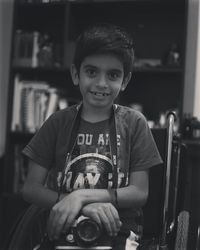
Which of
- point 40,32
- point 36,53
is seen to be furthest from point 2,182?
point 40,32

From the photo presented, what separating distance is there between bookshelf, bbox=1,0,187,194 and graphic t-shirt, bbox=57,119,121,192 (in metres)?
1.21

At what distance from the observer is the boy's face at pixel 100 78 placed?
1.06 metres

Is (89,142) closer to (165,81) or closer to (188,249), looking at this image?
(188,249)

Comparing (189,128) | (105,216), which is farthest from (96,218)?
(189,128)

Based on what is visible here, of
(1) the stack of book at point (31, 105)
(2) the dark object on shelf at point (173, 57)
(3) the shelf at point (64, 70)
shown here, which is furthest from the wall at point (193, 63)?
(1) the stack of book at point (31, 105)

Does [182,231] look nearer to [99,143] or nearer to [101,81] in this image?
[99,143]

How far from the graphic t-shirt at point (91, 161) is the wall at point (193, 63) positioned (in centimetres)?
141

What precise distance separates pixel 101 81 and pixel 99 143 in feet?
0.62

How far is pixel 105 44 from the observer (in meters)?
1.05

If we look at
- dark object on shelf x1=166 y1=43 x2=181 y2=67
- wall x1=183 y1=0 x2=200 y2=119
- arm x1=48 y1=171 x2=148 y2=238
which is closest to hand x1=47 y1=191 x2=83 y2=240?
arm x1=48 y1=171 x2=148 y2=238

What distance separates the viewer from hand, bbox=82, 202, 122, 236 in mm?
833

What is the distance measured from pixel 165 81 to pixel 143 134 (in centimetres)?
144

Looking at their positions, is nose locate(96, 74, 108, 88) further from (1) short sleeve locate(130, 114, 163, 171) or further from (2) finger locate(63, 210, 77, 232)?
(2) finger locate(63, 210, 77, 232)

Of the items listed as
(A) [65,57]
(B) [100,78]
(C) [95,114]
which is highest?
(A) [65,57]
